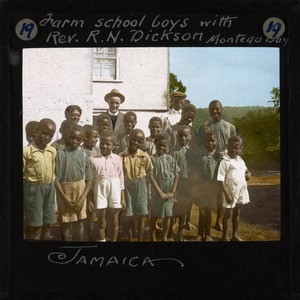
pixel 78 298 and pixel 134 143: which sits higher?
pixel 134 143

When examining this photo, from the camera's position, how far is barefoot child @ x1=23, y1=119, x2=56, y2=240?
5.42 metres

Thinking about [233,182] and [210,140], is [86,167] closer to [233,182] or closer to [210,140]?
[210,140]

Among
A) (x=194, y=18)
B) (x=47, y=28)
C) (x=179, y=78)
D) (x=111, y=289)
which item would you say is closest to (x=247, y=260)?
(x=111, y=289)

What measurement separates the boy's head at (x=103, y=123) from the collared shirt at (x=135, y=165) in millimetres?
210

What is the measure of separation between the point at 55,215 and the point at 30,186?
0.27 m

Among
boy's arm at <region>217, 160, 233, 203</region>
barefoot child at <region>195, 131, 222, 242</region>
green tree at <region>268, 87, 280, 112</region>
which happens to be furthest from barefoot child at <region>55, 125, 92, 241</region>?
green tree at <region>268, 87, 280, 112</region>

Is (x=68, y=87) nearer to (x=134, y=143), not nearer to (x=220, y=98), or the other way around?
(x=134, y=143)

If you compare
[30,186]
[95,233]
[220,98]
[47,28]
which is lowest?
[95,233]

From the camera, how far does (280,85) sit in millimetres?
5410

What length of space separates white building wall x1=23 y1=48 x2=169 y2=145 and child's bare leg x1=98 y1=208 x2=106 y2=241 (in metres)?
0.68

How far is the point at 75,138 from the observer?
17.8 ft

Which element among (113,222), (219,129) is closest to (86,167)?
(113,222)

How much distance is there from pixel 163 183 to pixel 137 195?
0.20 meters

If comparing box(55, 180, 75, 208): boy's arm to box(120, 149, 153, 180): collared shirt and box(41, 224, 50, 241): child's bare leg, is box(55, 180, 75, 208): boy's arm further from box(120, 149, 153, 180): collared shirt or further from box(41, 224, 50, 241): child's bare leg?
box(120, 149, 153, 180): collared shirt
